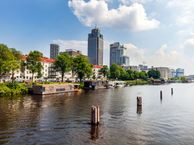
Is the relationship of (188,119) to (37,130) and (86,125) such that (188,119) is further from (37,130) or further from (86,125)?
(37,130)

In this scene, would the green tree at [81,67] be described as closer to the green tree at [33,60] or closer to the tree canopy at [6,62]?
the green tree at [33,60]

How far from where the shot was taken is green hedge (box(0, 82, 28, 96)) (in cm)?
10406

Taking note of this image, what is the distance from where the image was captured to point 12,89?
109688mm

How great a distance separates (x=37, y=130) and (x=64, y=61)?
126925mm

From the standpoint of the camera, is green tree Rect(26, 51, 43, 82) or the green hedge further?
green tree Rect(26, 51, 43, 82)

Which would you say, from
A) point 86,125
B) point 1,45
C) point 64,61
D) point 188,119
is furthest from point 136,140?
point 64,61

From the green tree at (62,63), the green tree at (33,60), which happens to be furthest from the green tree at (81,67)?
the green tree at (33,60)

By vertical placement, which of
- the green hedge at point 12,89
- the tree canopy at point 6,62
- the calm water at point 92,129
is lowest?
the calm water at point 92,129

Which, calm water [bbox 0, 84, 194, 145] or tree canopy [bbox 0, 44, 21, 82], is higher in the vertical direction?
tree canopy [bbox 0, 44, 21, 82]

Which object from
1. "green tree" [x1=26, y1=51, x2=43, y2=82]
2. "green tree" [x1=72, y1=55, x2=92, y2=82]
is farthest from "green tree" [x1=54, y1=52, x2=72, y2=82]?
"green tree" [x1=26, y1=51, x2=43, y2=82]

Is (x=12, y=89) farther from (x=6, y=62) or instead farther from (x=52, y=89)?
(x=52, y=89)

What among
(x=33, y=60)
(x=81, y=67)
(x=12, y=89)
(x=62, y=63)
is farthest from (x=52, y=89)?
(x=81, y=67)

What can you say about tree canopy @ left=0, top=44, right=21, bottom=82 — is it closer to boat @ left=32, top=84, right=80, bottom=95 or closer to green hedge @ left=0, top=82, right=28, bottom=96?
green hedge @ left=0, top=82, right=28, bottom=96

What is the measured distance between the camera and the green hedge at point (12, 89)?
104 metres
